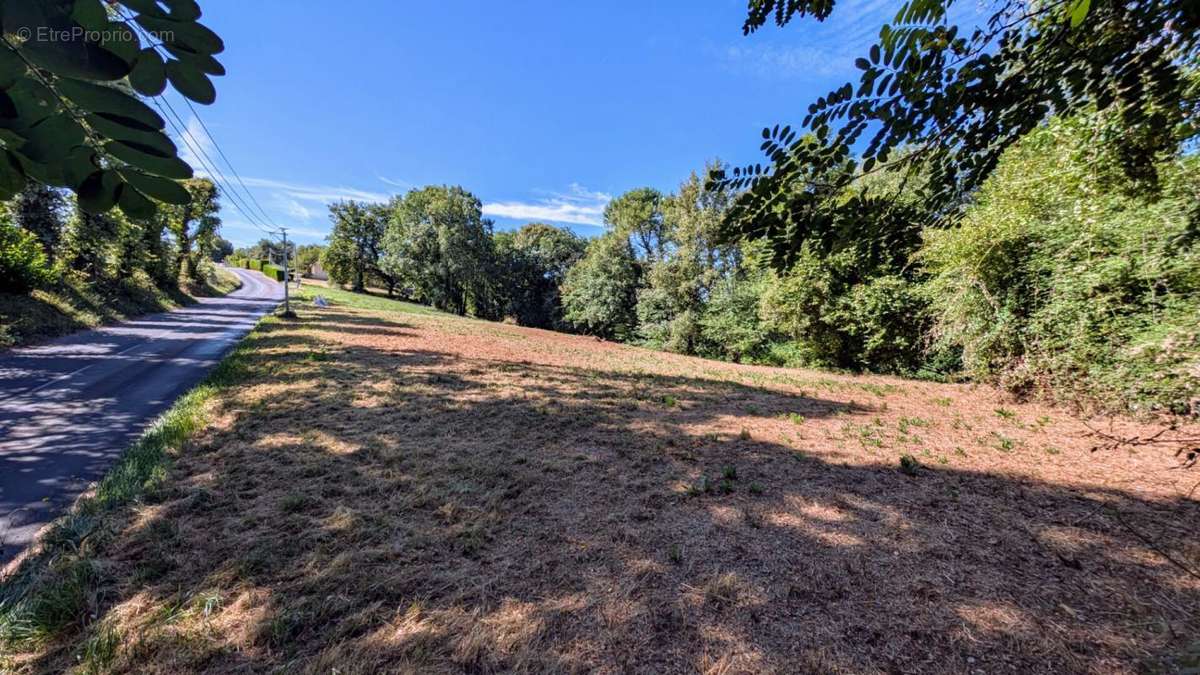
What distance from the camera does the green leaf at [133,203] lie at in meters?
0.96

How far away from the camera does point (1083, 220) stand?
6.45 metres

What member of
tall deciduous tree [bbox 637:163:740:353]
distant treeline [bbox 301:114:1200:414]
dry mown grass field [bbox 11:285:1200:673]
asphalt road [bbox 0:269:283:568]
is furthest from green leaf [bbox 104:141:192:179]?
tall deciduous tree [bbox 637:163:740:353]

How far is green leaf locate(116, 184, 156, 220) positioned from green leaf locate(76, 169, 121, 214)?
1cm

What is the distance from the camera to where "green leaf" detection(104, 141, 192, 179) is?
0.90 meters

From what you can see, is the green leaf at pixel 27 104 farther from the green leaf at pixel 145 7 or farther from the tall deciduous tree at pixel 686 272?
the tall deciduous tree at pixel 686 272

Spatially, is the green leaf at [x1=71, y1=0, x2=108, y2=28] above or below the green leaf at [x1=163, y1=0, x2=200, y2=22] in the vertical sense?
below

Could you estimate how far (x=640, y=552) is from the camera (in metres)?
2.89

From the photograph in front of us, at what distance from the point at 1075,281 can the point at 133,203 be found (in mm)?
10991

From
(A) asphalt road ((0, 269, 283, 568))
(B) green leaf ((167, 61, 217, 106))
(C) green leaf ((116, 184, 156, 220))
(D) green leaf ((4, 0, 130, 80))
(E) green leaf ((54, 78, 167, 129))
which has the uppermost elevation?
(B) green leaf ((167, 61, 217, 106))

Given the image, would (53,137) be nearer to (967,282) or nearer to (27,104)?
(27,104)

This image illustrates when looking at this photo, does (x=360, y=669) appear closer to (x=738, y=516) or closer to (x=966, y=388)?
(x=738, y=516)

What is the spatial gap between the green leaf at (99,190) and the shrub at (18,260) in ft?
63.1

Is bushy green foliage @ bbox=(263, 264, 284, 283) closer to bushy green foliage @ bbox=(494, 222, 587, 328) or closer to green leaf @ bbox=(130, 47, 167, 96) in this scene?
bushy green foliage @ bbox=(494, 222, 587, 328)

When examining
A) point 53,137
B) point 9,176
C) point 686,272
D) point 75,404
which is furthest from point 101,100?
point 686,272
